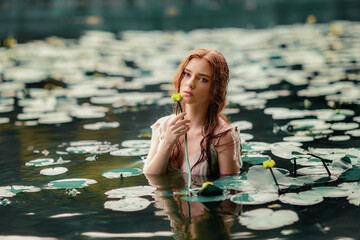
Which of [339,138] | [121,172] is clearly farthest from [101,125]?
[339,138]

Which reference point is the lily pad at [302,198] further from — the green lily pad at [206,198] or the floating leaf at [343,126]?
the floating leaf at [343,126]

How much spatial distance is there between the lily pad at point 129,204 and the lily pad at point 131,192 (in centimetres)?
6

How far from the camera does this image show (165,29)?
40.6 ft

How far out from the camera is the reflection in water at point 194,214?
91.2 inches

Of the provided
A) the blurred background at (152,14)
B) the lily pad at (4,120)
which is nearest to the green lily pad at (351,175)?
the lily pad at (4,120)

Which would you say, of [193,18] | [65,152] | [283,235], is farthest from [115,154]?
[193,18]

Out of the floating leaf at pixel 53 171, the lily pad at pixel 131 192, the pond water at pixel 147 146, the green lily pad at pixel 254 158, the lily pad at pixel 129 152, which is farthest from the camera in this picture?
the lily pad at pixel 129 152

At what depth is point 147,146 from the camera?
386 centimetres

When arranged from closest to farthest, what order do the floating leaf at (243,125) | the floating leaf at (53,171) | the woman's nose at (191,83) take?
the woman's nose at (191,83), the floating leaf at (53,171), the floating leaf at (243,125)

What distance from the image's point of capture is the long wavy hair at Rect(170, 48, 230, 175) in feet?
9.74

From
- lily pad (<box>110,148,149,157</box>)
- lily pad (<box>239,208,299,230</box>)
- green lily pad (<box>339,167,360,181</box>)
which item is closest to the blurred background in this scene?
lily pad (<box>110,148,149,157</box>)

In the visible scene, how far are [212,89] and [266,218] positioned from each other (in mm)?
886

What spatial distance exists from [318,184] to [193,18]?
11694 mm

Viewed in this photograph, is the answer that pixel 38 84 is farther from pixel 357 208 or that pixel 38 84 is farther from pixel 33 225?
pixel 357 208
